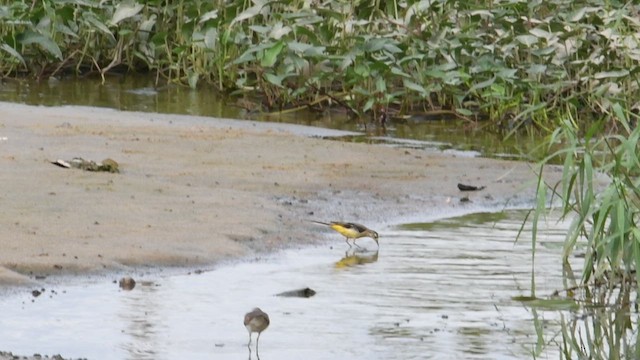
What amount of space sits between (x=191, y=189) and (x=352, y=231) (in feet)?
4.47

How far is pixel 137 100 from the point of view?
13.5 meters

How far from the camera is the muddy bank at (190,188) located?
686cm

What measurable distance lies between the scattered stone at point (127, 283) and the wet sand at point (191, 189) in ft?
0.67

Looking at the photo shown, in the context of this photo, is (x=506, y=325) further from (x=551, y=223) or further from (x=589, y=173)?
(x=551, y=223)

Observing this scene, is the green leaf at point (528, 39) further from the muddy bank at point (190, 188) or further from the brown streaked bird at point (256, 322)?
the brown streaked bird at point (256, 322)

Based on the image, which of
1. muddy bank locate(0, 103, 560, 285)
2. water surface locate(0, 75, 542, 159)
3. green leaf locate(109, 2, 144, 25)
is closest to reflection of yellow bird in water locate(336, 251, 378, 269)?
muddy bank locate(0, 103, 560, 285)

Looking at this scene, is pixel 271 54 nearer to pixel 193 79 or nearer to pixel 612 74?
pixel 193 79

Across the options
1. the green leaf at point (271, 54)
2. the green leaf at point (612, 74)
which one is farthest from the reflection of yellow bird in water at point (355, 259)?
A: the green leaf at point (271, 54)

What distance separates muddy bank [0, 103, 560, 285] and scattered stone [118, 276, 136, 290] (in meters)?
0.23

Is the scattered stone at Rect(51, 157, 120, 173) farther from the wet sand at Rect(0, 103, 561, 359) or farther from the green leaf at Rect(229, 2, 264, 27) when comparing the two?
the green leaf at Rect(229, 2, 264, 27)

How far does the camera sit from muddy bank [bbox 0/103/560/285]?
686cm

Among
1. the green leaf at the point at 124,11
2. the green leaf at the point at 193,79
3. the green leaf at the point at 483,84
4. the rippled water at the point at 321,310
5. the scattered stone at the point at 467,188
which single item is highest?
the green leaf at the point at 124,11

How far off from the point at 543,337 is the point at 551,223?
2831 mm

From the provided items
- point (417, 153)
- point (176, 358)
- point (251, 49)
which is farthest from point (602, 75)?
point (176, 358)
